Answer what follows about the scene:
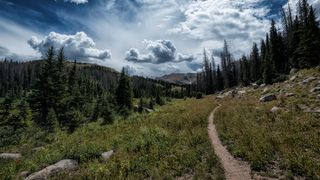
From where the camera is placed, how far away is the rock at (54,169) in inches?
476

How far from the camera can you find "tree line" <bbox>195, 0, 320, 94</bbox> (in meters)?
39.9

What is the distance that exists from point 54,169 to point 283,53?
203 feet

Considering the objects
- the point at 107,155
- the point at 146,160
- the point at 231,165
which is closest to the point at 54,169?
the point at 107,155

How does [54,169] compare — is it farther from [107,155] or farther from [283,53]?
[283,53]

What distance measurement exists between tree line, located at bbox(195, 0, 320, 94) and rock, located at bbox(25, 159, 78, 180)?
3889 centimetres

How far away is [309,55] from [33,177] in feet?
139

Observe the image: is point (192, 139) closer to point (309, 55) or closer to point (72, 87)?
point (309, 55)

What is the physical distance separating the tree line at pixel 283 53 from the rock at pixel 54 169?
38.9 meters

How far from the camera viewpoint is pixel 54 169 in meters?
12.7

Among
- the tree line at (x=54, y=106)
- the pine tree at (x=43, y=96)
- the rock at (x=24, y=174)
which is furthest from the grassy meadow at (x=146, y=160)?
the pine tree at (x=43, y=96)

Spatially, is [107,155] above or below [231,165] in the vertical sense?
below

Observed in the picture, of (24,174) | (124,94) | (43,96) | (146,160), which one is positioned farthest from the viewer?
(124,94)

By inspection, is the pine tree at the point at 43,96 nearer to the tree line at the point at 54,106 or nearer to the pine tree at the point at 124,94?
the tree line at the point at 54,106

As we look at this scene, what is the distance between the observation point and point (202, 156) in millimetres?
12102
